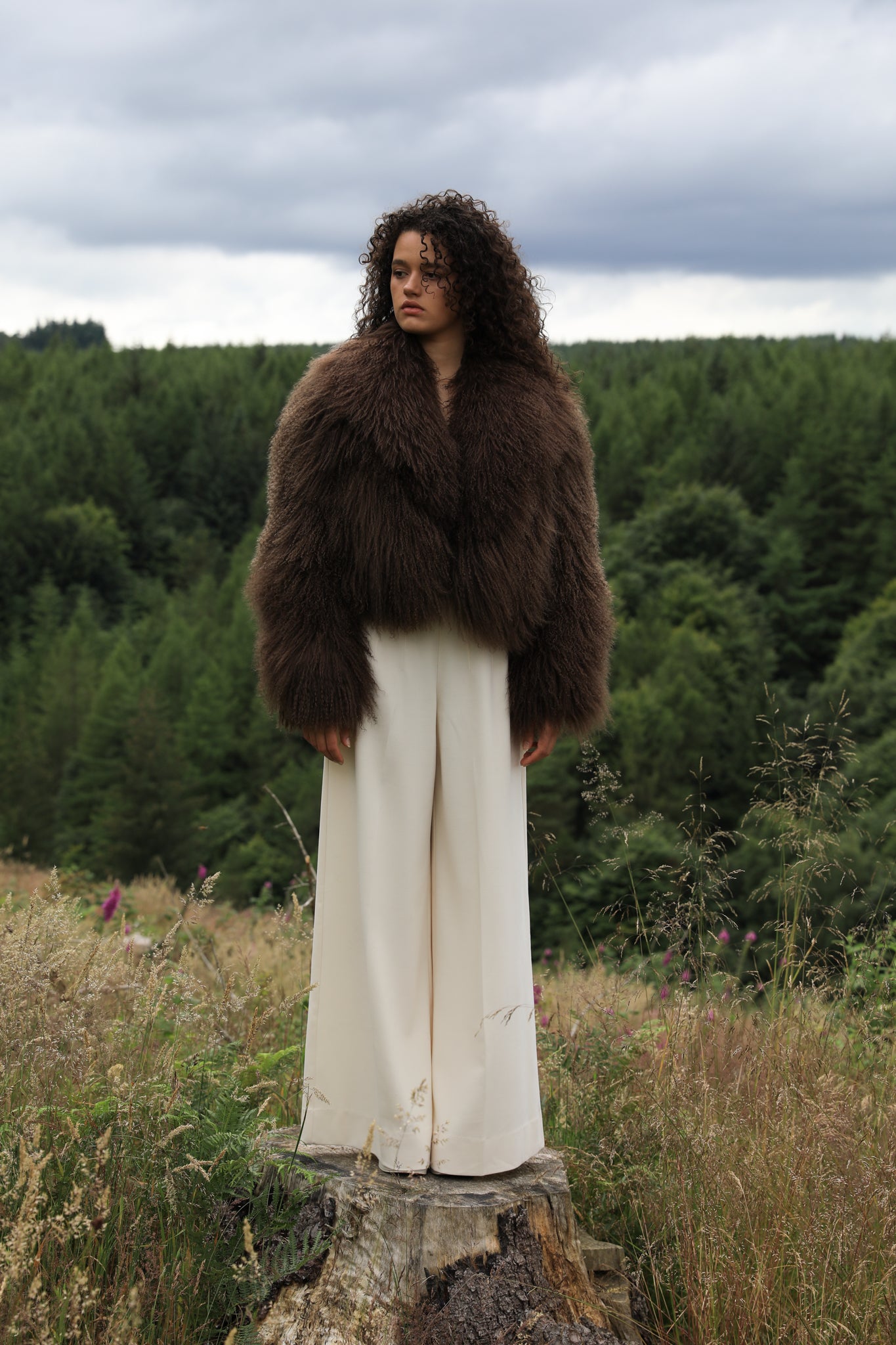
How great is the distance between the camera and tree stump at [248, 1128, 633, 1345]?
2.82 m

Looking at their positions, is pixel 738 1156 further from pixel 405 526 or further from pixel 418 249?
pixel 418 249

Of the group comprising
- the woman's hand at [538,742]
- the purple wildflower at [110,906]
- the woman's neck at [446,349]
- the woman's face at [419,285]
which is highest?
the woman's face at [419,285]

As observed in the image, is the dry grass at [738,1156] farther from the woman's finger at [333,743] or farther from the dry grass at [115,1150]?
the woman's finger at [333,743]

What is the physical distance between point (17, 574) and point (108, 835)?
3084 cm

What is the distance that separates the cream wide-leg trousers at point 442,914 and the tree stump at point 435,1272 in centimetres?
16

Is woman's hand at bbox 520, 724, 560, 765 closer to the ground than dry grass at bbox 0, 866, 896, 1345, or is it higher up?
higher up

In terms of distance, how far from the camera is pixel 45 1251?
8.96 ft

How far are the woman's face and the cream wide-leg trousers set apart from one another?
2.36ft

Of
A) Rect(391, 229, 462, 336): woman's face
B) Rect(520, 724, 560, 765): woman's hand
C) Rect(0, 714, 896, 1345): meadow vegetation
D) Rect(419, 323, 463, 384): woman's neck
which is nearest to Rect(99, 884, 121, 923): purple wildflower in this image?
Rect(0, 714, 896, 1345): meadow vegetation

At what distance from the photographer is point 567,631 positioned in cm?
327

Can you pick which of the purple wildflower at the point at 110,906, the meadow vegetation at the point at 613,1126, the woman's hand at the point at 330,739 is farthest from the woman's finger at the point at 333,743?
the purple wildflower at the point at 110,906

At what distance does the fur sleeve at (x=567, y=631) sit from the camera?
3.25 metres

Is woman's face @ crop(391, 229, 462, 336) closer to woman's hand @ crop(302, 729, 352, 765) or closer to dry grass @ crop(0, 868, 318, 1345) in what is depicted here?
woman's hand @ crop(302, 729, 352, 765)

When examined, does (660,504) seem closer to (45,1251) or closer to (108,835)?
(108,835)
